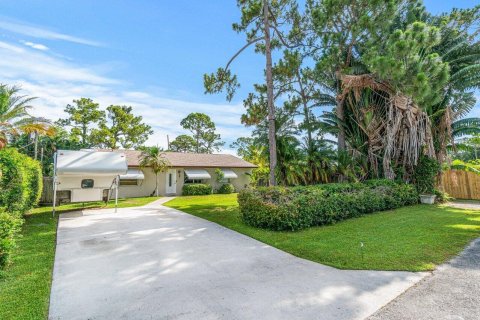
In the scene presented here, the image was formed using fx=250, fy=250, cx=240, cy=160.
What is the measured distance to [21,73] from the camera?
1295 centimetres

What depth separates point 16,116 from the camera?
46.3 feet

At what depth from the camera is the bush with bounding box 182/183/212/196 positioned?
24.5 m

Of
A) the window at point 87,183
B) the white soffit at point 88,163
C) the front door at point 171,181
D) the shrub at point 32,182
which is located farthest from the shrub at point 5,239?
the front door at point 171,181

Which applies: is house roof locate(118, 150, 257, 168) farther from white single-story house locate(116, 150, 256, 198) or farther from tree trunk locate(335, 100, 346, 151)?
tree trunk locate(335, 100, 346, 151)

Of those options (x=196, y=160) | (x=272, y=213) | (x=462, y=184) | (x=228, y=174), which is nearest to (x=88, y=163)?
(x=272, y=213)

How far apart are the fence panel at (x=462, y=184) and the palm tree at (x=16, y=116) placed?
86.0 feet

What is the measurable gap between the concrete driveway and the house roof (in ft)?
58.3

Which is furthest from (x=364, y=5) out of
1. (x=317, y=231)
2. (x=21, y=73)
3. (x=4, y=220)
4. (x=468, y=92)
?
(x=21, y=73)

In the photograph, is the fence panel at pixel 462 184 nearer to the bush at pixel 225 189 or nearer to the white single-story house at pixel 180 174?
the white single-story house at pixel 180 174

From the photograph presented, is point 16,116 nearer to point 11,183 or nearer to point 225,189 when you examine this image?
point 11,183

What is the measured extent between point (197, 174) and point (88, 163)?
13.7 meters

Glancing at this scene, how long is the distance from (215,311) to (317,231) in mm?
5563

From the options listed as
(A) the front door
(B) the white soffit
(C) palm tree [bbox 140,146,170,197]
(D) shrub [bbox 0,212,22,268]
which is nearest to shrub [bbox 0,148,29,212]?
(B) the white soffit

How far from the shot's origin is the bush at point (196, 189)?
2455cm
